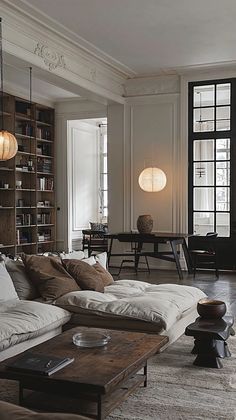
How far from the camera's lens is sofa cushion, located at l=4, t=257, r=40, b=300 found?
4465 millimetres

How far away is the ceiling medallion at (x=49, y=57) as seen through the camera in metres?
6.71

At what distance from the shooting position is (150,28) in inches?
274

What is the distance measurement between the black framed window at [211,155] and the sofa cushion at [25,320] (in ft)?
17.6

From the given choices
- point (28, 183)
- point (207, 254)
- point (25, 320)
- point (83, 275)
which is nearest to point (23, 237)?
point (28, 183)

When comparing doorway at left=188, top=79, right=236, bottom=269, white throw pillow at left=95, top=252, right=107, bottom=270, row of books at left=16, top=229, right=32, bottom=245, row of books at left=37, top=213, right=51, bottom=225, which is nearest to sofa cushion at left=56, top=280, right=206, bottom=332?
white throw pillow at left=95, top=252, right=107, bottom=270

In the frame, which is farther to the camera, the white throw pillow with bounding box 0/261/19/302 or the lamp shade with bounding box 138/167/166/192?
the lamp shade with bounding box 138/167/166/192

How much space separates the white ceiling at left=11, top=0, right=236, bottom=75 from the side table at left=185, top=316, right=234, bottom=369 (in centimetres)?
392

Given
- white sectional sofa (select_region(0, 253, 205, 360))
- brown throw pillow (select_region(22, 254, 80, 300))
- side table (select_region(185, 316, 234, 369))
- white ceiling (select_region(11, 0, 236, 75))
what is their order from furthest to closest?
white ceiling (select_region(11, 0, 236, 75)) → brown throw pillow (select_region(22, 254, 80, 300)) → side table (select_region(185, 316, 234, 369)) → white sectional sofa (select_region(0, 253, 205, 360))

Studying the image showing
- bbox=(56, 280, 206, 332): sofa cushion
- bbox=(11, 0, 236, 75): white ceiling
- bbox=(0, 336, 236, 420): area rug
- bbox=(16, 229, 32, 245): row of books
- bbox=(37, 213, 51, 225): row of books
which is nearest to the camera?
bbox=(0, 336, 236, 420): area rug

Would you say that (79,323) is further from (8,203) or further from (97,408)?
(8,203)

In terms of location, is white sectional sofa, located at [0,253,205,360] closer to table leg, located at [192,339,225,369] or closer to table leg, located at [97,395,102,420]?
table leg, located at [192,339,225,369]

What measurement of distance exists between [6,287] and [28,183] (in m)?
6.36

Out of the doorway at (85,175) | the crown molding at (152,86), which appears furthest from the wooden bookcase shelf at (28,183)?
the crown molding at (152,86)

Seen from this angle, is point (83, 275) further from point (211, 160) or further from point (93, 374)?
point (211, 160)
